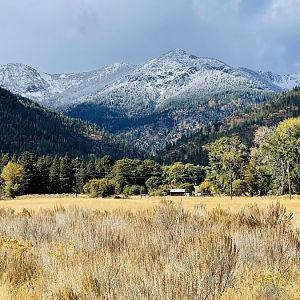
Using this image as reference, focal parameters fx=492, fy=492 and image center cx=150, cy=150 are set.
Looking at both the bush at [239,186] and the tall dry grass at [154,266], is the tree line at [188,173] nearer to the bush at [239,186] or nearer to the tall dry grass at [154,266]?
the bush at [239,186]

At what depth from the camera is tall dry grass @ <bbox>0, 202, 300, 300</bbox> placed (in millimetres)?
6289

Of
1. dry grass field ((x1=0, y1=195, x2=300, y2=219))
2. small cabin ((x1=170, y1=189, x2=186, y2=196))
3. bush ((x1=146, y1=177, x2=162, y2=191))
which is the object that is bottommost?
dry grass field ((x1=0, y1=195, x2=300, y2=219))

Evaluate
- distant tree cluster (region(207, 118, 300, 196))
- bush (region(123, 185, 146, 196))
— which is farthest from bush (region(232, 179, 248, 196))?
bush (region(123, 185, 146, 196))

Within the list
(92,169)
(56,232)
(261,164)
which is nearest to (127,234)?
(56,232)

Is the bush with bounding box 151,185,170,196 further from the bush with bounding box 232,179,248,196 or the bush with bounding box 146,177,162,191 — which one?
the bush with bounding box 232,179,248,196

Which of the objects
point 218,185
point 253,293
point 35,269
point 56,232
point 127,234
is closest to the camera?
point 253,293

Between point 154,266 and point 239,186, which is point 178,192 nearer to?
point 239,186

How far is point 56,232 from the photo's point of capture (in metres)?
13.2

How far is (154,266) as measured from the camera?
6887 mm

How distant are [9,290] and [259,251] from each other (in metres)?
4.81

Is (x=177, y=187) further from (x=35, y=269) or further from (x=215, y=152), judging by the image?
(x=35, y=269)

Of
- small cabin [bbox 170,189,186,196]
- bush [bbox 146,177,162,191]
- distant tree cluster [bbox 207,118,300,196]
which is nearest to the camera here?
distant tree cluster [bbox 207,118,300,196]

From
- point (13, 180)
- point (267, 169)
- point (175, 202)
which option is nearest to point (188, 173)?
point (13, 180)

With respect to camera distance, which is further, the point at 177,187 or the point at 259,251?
the point at 177,187
